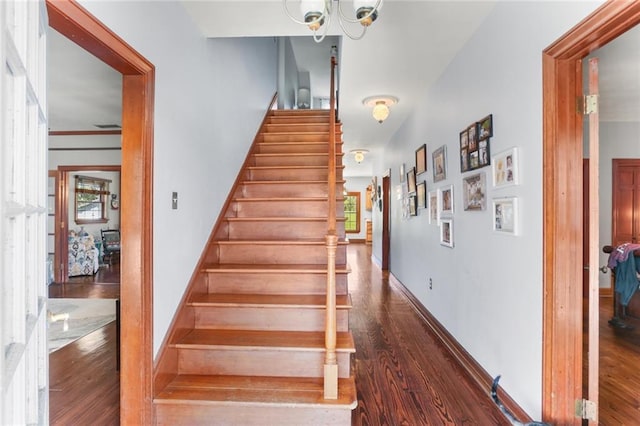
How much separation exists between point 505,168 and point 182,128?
206 centimetres

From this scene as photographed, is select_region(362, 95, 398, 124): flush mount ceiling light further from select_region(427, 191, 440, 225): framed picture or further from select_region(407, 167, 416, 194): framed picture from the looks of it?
select_region(427, 191, 440, 225): framed picture

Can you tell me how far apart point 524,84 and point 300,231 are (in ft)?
6.54

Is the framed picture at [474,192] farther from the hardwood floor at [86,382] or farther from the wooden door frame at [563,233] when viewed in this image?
the hardwood floor at [86,382]

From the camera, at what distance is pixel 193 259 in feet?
8.08

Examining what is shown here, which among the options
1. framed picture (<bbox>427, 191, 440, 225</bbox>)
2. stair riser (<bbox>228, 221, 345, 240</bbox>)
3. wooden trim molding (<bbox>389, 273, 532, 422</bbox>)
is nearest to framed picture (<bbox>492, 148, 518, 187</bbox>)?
framed picture (<bbox>427, 191, 440, 225</bbox>)

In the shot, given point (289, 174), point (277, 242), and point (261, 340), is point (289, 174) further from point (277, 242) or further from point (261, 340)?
point (261, 340)

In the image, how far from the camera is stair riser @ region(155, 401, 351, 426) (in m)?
1.79

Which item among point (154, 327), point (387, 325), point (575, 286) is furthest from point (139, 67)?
point (387, 325)

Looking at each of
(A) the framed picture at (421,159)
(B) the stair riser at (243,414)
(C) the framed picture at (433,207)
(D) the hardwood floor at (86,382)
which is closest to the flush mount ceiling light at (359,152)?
(A) the framed picture at (421,159)

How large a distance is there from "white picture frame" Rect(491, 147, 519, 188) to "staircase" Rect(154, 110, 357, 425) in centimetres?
120

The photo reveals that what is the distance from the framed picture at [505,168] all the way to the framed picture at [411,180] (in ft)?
6.64

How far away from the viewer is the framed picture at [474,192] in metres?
2.30

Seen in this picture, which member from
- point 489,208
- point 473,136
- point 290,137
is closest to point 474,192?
point 489,208

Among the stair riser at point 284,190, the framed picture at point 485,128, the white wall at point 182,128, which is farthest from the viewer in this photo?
the stair riser at point 284,190
